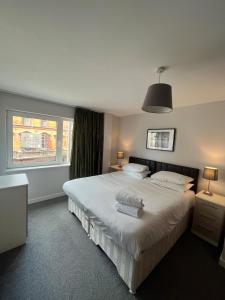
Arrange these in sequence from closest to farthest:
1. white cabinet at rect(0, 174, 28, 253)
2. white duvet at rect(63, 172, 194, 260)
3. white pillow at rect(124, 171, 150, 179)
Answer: white duvet at rect(63, 172, 194, 260)
white cabinet at rect(0, 174, 28, 253)
white pillow at rect(124, 171, 150, 179)

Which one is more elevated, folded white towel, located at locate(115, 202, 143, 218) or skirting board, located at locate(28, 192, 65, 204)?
folded white towel, located at locate(115, 202, 143, 218)

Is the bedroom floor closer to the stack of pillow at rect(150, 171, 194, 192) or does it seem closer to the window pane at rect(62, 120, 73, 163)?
the stack of pillow at rect(150, 171, 194, 192)

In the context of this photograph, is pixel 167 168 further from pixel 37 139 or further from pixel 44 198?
pixel 37 139

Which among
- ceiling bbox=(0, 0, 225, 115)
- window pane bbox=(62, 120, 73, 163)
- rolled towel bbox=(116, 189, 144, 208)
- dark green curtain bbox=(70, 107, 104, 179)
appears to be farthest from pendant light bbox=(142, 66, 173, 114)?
window pane bbox=(62, 120, 73, 163)

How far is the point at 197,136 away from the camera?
2.81m

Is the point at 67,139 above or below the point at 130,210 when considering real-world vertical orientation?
above

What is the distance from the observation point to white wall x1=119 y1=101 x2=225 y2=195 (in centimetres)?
253

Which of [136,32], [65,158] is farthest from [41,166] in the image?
[136,32]

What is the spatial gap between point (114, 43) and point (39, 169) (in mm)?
2932

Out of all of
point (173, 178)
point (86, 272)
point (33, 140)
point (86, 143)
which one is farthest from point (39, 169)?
point (173, 178)

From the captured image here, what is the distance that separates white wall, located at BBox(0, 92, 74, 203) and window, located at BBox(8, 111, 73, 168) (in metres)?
0.13

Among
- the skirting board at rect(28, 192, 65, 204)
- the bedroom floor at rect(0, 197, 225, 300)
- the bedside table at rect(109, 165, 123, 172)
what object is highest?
the bedside table at rect(109, 165, 123, 172)

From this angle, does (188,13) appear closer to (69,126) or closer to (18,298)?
(18,298)

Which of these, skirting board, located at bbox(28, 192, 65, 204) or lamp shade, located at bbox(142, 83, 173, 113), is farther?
skirting board, located at bbox(28, 192, 65, 204)
